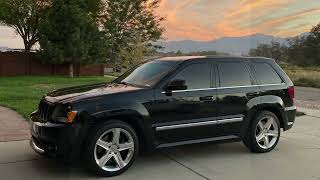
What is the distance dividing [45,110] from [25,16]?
38.1m

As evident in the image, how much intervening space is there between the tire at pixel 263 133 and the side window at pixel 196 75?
3.82ft

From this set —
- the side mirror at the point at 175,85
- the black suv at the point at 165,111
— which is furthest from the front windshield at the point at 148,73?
the side mirror at the point at 175,85

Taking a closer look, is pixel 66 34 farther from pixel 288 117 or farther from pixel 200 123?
pixel 200 123

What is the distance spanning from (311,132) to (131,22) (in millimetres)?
50245

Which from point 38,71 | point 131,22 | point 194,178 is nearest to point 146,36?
point 131,22

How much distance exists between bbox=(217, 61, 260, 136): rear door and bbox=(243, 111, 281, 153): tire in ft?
1.00

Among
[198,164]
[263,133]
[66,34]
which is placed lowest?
[198,164]

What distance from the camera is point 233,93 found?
7492mm

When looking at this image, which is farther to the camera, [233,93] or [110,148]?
[233,93]

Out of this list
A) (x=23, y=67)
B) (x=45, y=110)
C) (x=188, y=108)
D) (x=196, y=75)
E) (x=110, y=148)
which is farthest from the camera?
(x=23, y=67)

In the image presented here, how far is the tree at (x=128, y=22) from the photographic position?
56125 millimetres

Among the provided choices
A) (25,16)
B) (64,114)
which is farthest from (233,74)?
(25,16)

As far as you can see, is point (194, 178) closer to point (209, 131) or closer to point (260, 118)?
point (209, 131)

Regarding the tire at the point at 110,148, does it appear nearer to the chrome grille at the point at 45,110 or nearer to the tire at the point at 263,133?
the chrome grille at the point at 45,110
